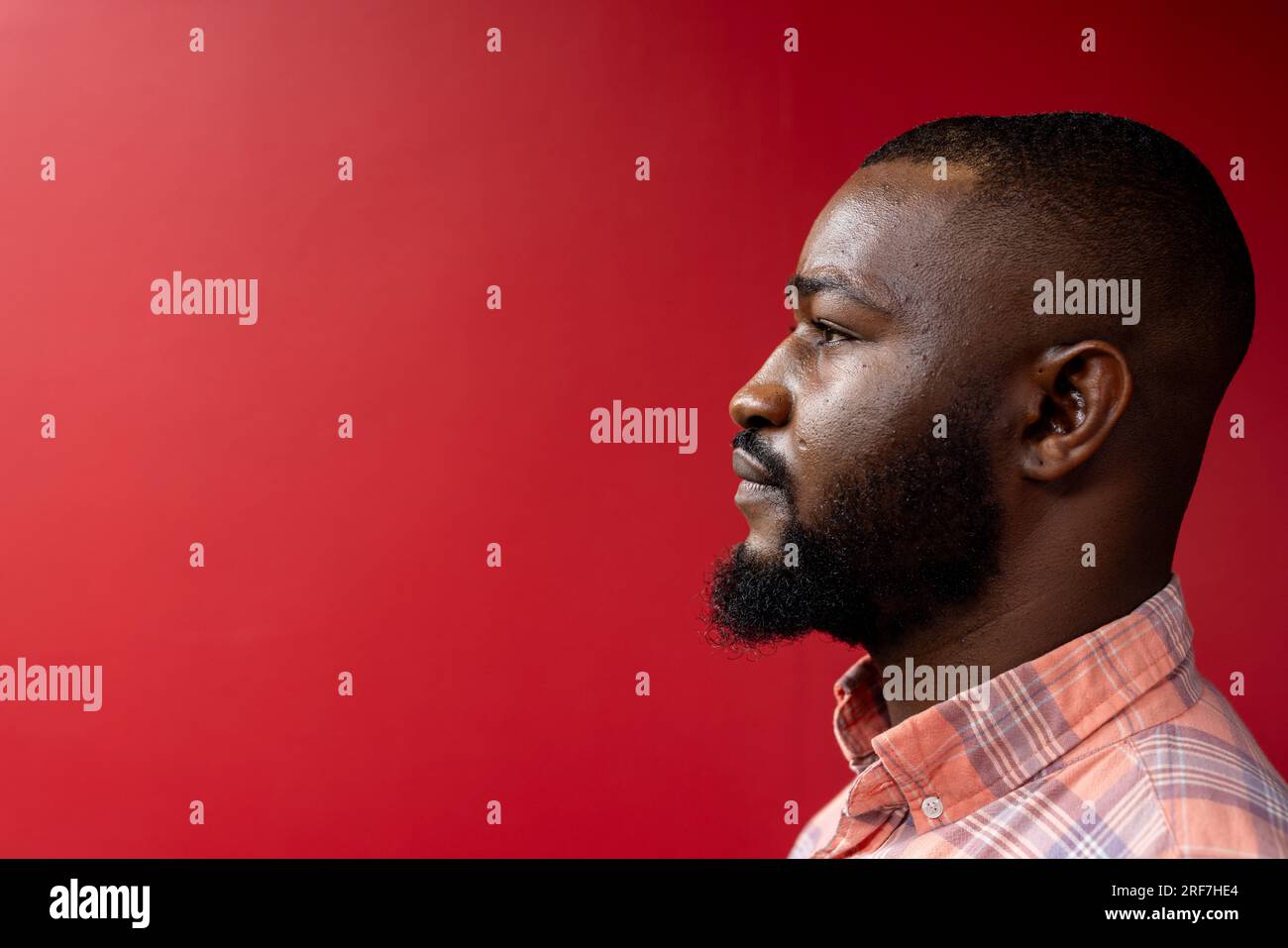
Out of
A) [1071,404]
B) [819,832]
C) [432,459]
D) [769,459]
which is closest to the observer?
[1071,404]

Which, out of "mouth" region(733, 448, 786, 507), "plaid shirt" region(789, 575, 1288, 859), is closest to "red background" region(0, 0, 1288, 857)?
"mouth" region(733, 448, 786, 507)

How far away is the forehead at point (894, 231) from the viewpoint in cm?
98

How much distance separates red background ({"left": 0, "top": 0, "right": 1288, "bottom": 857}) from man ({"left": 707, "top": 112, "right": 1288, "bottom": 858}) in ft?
3.32

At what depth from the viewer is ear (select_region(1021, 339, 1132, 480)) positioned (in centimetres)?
94

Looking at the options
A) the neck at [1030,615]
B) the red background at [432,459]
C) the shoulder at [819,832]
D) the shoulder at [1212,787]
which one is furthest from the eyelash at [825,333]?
the red background at [432,459]

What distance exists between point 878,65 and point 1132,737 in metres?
1.47

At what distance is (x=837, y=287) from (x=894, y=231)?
0.23 feet

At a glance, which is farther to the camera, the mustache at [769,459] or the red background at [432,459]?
the red background at [432,459]

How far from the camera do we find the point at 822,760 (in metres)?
2.04

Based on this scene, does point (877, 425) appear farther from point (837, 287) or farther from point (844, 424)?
point (837, 287)

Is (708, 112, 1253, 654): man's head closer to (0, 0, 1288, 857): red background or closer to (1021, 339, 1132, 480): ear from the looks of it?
(1021, 339, 1132, 480): ear

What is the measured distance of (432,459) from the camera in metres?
2.04

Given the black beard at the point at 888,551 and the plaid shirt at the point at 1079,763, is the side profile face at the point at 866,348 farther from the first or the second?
the plaid shirt at the point at 1079,763

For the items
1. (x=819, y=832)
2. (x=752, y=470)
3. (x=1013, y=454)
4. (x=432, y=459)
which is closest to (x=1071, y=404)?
(x=1013, y=454)
